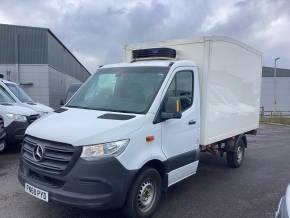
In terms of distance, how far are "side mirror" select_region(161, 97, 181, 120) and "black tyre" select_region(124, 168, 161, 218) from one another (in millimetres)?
794

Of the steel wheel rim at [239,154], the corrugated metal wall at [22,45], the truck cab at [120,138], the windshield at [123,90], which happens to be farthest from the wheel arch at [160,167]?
the corrugated metal wall at [22,45]

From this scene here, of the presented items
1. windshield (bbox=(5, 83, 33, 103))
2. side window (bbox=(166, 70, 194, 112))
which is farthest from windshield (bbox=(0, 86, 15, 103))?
side window (bbox=(166, 70, 194, 112))

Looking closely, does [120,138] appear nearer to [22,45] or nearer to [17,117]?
[17,117]

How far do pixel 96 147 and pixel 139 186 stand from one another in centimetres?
87

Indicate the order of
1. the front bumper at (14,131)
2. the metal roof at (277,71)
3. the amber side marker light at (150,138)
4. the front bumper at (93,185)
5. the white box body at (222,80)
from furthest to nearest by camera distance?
the metal roof at (277,71) < the front bumper at (14,131) < the white box body at (222,80) < the amber side marker light at (150,138) < the front bumper at (93,185)

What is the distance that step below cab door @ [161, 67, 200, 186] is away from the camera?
5000 mm

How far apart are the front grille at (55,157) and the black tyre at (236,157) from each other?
191 inches

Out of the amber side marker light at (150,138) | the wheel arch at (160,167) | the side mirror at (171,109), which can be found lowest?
the wheel arch at (160,167)

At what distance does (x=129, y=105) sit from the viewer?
488 centimetres

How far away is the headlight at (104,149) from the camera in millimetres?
3969

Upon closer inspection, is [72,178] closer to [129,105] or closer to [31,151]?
[31,151]

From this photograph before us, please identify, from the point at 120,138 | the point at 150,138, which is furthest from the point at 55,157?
the point at 150,138

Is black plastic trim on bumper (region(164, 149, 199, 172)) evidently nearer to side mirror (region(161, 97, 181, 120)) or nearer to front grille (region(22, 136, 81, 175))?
side mirror (region(161, 97, 181, 120))

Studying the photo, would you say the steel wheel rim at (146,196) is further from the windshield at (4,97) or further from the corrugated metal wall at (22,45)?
the corrugated metal wall at (22,45)
